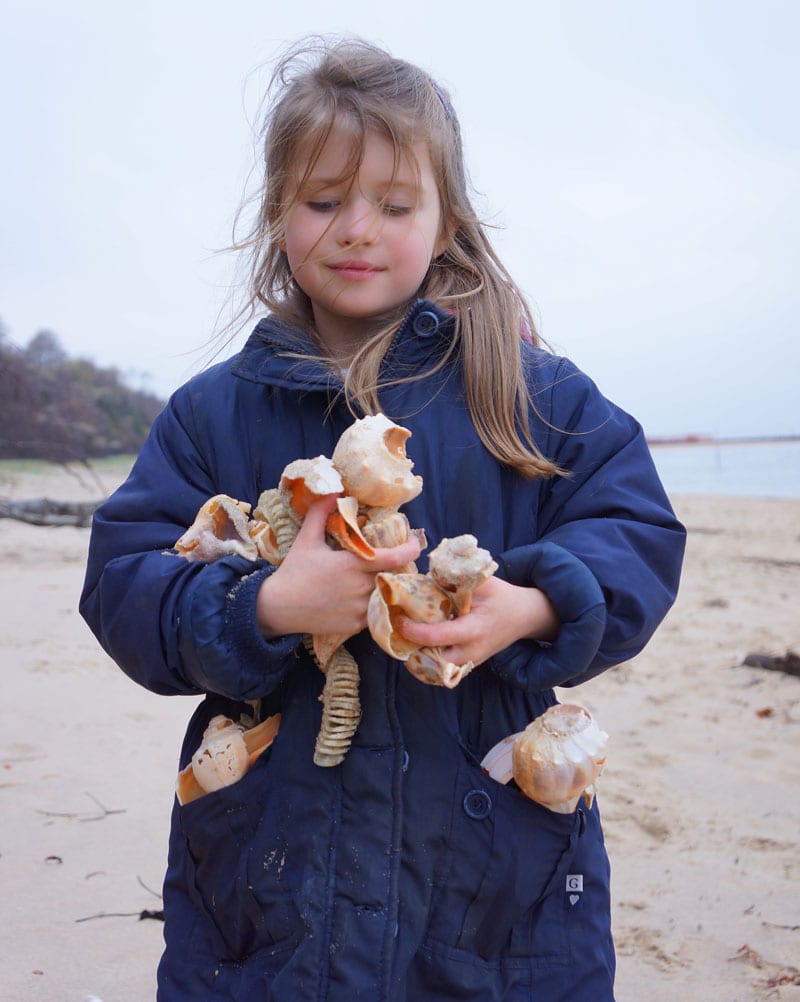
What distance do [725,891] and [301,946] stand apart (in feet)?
6.41

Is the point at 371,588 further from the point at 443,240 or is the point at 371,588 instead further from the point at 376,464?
the point at 443,240

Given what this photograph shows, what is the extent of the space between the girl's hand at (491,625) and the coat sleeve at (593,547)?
0.03m

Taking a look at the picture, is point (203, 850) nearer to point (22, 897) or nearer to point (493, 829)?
point (493, 829)

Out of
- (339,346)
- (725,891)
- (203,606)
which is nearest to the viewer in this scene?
(203,606)

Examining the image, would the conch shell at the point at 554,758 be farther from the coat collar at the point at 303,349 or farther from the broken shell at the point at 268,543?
the coat collar at the point at 303,349

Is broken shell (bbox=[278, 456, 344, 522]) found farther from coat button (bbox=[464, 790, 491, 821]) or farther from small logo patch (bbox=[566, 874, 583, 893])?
small logo patch (bbox=[566, 874, 583, 893])

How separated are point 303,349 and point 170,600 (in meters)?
0.61

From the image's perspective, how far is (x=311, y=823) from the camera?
66.9 inches

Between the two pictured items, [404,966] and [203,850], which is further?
[203,850]

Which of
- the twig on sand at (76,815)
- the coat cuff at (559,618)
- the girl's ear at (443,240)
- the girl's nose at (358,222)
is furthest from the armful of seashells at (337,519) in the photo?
the twig on sand at (76,815)

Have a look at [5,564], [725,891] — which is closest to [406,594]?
[725,891]

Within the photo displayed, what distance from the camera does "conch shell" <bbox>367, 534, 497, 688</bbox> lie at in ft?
4.96

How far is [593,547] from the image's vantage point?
1.74m

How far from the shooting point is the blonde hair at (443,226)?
6.29ft
